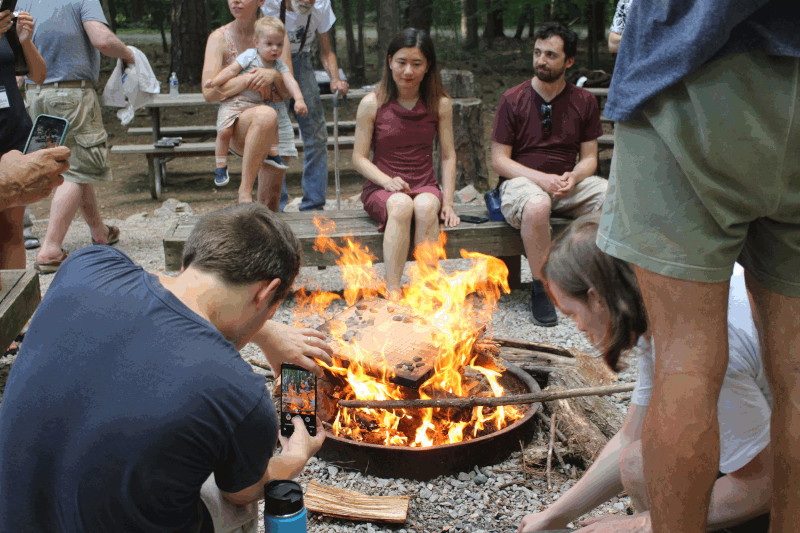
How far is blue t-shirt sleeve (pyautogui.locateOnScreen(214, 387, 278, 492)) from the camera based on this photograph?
1699mm

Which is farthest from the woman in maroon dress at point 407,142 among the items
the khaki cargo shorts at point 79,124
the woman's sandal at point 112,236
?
the woman's sandal at point 112,236

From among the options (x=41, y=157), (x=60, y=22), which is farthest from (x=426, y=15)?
→ (x=41, y=157)

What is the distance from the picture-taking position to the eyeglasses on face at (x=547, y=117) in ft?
16.3

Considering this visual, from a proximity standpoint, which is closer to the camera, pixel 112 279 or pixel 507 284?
pixel 112 279

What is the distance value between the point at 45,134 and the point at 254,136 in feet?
6.90

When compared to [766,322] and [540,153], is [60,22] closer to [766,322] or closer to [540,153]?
[540,153]

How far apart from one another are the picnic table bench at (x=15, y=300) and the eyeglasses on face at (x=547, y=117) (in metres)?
3.15

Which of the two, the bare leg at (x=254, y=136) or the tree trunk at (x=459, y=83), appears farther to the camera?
the tree trunk at (x=459, y=83)

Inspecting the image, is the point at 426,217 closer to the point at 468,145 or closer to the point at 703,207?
the point at 468,145

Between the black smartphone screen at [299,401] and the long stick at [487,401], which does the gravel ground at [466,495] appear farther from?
the black smartphone screen at [299,401]

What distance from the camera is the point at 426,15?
1512cm

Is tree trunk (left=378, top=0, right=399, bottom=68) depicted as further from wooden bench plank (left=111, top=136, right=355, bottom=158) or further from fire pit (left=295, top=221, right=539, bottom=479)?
fire pit (left=295, top=221, right=539, bottom=479)

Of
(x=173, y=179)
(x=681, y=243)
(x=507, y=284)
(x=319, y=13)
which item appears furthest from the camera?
(x=173, y=179)

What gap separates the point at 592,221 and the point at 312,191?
4847mm
